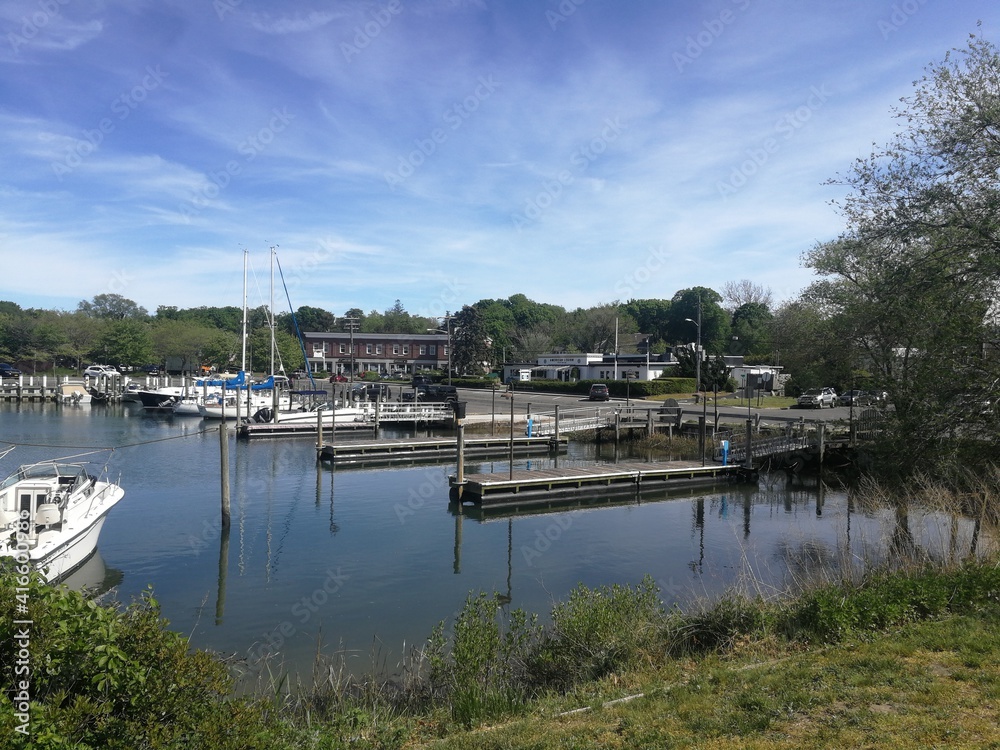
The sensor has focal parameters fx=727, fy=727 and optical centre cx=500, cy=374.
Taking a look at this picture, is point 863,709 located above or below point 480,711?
above

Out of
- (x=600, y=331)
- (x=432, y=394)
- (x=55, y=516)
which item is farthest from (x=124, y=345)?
(x=55, y=516)

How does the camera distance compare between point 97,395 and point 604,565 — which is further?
point 97,395

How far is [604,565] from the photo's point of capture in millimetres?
18516

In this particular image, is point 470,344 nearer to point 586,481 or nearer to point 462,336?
point 462,336

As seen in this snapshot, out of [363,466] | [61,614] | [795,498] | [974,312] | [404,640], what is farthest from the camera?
[363,466]

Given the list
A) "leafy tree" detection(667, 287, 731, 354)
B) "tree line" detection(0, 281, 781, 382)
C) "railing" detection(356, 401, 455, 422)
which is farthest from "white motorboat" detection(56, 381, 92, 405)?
"leafy tree" detection(667, 287, 731, 354)

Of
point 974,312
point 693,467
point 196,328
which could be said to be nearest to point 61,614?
point 974,312

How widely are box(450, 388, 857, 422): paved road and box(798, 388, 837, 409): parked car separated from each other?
3.97 feet

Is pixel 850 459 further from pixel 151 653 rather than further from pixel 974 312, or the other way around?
pixel 151 653

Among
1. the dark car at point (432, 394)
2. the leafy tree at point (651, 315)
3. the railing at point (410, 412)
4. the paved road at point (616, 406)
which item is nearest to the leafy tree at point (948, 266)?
the paved road at point (616, 406)

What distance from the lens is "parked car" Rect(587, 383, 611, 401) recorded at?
58.3 metres

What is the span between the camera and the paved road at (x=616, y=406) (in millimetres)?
44500

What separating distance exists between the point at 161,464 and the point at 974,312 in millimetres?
29928

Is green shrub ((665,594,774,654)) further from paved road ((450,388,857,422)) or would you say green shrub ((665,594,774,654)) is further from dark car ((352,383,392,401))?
dark car ((352,383,392,401))
